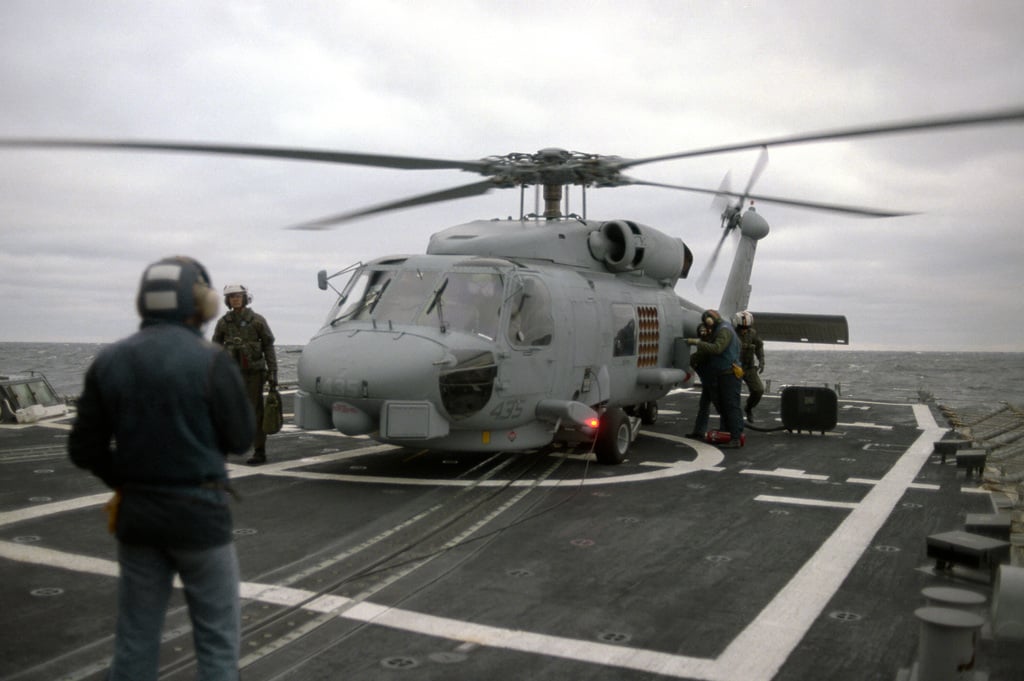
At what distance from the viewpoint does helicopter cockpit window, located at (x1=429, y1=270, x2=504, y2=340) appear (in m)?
8.65

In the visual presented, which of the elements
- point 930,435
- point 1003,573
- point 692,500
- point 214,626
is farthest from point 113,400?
point 930,435

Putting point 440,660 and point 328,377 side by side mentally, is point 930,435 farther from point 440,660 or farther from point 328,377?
point 440,660

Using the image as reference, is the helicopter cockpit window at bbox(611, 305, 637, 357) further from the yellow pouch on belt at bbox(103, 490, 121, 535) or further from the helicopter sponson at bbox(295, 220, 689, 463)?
the yellow pouch on belt at bbox(103, 490, 121, 535)

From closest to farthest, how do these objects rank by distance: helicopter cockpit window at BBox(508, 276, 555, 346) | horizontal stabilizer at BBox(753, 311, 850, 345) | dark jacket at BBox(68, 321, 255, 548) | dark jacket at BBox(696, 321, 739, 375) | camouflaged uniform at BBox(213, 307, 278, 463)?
dark jacket at BBox(68, 321, 255, 548) < helicopter cockpit window at BBox(508, 276, 555, 346) < camouflaged uniform at BBox(213, 307, 278, 463) < dark jacket at BBox(696, 321, 739, 375) < horizontal stabilizer at BBox(753, 311, 850, 345)

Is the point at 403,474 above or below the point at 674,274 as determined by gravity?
below

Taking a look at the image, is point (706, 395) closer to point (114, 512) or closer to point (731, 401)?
point (731, 401)

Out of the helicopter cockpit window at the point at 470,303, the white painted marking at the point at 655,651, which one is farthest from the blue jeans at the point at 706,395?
the white painted marking at the point at 655,651

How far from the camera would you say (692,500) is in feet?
26.6

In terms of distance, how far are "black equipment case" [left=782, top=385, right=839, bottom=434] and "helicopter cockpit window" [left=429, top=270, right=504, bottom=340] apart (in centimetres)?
614

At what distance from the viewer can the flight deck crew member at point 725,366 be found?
452 inches

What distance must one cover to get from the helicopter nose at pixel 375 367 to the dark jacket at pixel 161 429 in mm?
5004

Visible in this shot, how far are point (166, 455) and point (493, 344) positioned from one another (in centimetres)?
582

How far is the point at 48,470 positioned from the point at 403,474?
386cm

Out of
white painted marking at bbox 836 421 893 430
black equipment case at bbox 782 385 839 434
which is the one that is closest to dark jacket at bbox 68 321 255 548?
black equipment case at bbox 782 385 839 434
